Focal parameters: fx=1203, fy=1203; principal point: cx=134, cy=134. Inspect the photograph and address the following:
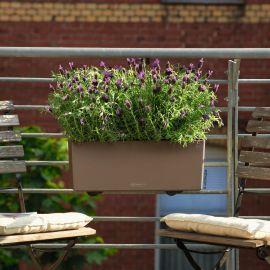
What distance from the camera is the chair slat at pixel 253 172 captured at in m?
5.32

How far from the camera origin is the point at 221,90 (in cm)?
1131

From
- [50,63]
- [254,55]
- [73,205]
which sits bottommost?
[73,205]

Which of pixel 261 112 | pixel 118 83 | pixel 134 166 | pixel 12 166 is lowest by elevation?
→ pixel 12 166

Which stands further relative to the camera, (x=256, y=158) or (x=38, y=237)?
(x=256, y=158)

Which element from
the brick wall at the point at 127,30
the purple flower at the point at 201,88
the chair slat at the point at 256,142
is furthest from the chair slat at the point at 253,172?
the brick wall at the point at 127,30

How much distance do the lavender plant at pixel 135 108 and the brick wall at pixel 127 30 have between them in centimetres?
649

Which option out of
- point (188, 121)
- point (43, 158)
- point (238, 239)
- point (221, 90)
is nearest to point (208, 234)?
point (238, 239)

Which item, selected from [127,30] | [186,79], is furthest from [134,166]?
[127,30]

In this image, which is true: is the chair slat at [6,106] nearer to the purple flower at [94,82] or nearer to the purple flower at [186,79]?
the purple flower at [94,82]

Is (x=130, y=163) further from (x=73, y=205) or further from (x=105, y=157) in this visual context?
(x=73, y=205)

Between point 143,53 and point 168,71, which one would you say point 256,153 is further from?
point 168,71

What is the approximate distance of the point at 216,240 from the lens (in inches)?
181

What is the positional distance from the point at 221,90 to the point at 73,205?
2.63 m

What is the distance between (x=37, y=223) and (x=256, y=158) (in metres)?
1.24
